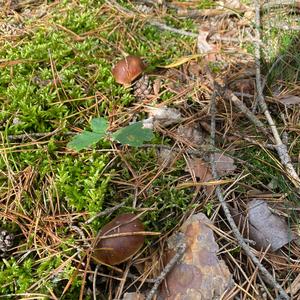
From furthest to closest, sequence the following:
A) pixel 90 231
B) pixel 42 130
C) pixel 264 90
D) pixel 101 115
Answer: pixel 264 90 → pixel 101 115 → pixel 42 130 → pixel 90 231

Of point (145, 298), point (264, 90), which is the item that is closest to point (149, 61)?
point (264, 90)

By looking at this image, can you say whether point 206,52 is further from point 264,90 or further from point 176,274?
point 176,274

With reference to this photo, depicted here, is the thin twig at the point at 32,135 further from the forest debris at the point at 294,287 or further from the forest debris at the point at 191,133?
the forest debris at the point at 294,287

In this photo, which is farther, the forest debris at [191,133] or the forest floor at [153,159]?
the forest debris at [191,133]

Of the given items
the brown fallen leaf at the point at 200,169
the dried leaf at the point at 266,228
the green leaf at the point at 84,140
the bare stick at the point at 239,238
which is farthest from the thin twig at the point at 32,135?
the dried leaf at the point at 266,228

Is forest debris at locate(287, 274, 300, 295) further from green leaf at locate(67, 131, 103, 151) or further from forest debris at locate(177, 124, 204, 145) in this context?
green leaf at locate(67, 131, 103, 151)

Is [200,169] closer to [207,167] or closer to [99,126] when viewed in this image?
[207,167]

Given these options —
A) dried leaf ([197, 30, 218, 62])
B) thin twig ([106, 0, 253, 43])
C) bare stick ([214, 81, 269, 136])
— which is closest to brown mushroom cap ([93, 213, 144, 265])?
bare stick ([214, 81, 269, 136])

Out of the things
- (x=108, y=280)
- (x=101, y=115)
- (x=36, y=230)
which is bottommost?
(x=108, y=280)

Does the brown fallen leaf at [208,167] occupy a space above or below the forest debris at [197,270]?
above
